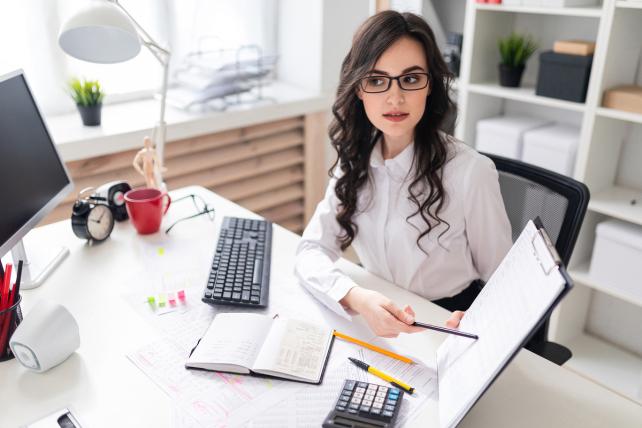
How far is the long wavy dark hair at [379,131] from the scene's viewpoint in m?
1.17

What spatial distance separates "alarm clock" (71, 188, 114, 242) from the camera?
1382mm

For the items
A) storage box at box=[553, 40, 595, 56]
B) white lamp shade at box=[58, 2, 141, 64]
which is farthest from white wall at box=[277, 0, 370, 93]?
white lamp shade at box=[58, 2, 141, 64]

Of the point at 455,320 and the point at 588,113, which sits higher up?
the point at 588,113

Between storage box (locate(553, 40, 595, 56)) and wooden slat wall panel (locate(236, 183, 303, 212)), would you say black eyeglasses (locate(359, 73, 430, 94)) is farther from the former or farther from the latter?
wooden slat wall panel (locate(236, 183, 303, 212))

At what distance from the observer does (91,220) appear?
139 centimetres

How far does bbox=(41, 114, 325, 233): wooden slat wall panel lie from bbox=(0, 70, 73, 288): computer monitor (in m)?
0.68

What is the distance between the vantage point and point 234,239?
1389mm

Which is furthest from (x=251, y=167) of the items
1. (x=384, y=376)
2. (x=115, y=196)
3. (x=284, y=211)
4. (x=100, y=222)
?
(x=384, y=376)

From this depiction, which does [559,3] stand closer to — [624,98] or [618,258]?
[624,98]

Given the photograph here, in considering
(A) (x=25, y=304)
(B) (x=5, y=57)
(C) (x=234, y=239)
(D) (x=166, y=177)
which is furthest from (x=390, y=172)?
(B) (x=5, y=57)

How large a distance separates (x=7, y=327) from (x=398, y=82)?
876mm

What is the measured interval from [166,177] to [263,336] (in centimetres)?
138

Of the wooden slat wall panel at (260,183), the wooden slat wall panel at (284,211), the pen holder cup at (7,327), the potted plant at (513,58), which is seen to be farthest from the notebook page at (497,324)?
the wooden slat wall panel at (284,211)

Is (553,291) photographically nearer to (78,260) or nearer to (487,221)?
(487,221)
